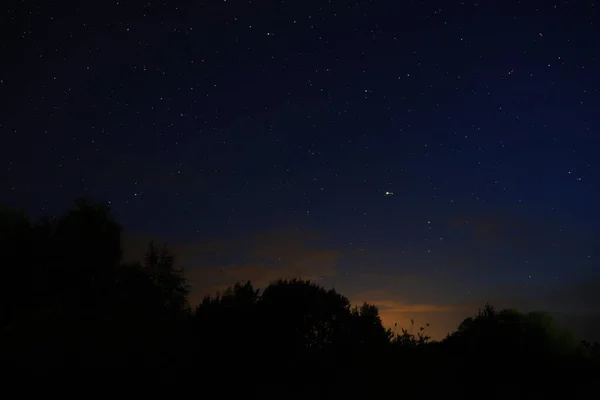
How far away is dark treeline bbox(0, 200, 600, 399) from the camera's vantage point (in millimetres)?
15016

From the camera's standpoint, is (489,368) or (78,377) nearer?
(78,377)

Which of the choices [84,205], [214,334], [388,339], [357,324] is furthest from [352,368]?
[84,205]

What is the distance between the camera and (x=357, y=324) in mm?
32906

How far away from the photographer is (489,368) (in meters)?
20.9

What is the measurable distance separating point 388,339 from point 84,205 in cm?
1827

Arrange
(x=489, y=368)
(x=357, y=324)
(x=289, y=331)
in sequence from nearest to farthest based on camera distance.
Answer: (x=489, y=368), (x=289, y=331), (x=357, y=324)

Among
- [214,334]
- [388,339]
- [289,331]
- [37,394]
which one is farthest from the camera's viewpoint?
[289,331]

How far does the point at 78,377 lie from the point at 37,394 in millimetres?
1039

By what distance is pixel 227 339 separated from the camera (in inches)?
910

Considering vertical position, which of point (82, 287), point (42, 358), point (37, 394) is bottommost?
point (37, 394)

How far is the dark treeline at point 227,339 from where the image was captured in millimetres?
15016

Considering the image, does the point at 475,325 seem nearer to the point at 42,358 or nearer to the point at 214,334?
the point at 214,334

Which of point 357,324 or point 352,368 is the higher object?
point 357,324

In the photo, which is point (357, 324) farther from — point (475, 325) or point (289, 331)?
point (475, 325)
